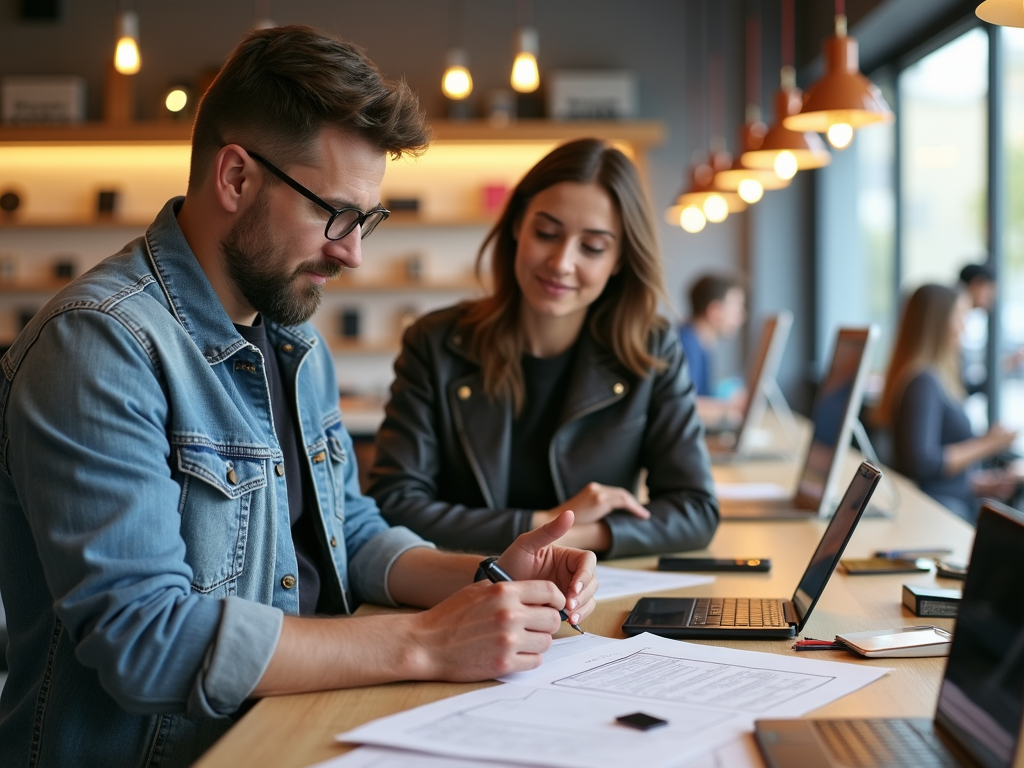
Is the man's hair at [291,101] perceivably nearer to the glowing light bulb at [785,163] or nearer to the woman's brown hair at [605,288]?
the woman's brown hair at [605,288]

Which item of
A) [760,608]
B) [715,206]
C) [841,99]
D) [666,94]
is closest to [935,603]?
[760,608]

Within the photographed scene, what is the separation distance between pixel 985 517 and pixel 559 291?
4.10 ft

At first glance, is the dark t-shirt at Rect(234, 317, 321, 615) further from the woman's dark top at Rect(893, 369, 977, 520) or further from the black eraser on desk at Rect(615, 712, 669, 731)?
the woman's dark top at Rect(893, 369, 977, 520)

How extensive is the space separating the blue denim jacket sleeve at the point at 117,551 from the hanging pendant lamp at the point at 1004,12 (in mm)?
1204

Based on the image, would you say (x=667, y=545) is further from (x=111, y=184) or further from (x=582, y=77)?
(x=111, y=184)

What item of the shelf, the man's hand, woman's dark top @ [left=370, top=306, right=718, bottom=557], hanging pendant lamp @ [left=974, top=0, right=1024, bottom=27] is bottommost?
the man's hand

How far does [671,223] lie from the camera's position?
7367 mm

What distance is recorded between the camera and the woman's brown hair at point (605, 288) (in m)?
2.28

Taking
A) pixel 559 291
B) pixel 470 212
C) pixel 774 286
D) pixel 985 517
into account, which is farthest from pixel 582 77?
pixel 985 517

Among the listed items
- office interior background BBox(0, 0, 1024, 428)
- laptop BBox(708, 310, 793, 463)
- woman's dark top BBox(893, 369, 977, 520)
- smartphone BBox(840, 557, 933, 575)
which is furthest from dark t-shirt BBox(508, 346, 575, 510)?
office interior background BBox(0, 0, 1024, 428)

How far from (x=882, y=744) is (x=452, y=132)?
20.0ft

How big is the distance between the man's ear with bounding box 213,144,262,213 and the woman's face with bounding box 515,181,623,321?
0.91m

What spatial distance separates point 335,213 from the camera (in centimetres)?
146

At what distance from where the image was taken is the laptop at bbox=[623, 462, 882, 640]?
1.46 m
